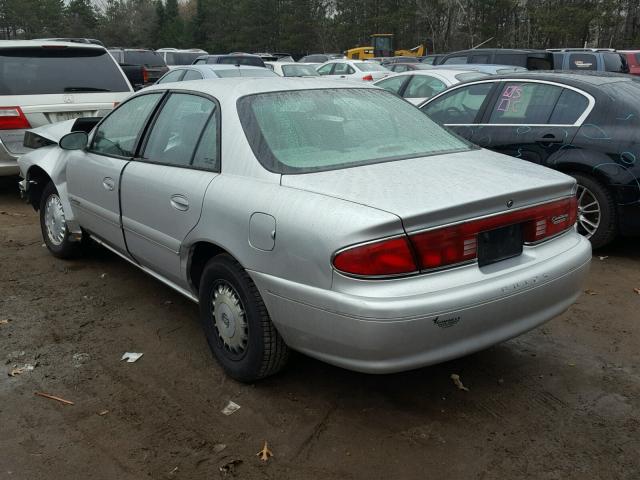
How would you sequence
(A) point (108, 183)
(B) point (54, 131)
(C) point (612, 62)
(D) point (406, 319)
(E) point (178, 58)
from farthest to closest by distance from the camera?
(E) point (178, 58)
(C) point (612, 62)
(B) point (54, 131)
(A) point (108, 183)
(D) point (406, 319)

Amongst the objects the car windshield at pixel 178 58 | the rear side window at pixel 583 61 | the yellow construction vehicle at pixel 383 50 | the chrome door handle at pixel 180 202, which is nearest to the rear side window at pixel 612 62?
the rear side window at pixel 583 61

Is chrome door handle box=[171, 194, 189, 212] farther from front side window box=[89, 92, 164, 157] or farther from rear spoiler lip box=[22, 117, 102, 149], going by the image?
rear spoiler lip box=[22, 117, 102, 149]

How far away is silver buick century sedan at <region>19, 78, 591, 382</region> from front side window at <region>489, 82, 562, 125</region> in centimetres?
235

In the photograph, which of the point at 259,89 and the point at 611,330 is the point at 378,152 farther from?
the point at 611,330

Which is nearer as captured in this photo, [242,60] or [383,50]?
[242,60]

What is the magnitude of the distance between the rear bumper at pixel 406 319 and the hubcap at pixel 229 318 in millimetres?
333

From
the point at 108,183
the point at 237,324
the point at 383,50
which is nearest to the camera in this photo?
the point at 237,324

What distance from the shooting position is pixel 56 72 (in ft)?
24.3

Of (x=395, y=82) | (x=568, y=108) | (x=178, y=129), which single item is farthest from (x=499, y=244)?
(x=395, y=82)

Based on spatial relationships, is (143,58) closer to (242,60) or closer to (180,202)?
(242,60)

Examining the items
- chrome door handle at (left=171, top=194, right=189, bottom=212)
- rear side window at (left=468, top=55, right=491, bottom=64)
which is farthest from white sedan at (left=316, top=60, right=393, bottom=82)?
chrome door handle at (left=171, top=194, right=189, bottom=212)

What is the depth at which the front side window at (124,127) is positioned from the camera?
4.18 m

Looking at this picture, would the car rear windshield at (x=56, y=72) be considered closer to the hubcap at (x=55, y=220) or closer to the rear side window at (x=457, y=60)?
the hubcap at (x=55, y=220)

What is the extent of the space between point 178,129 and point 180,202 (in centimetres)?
60
